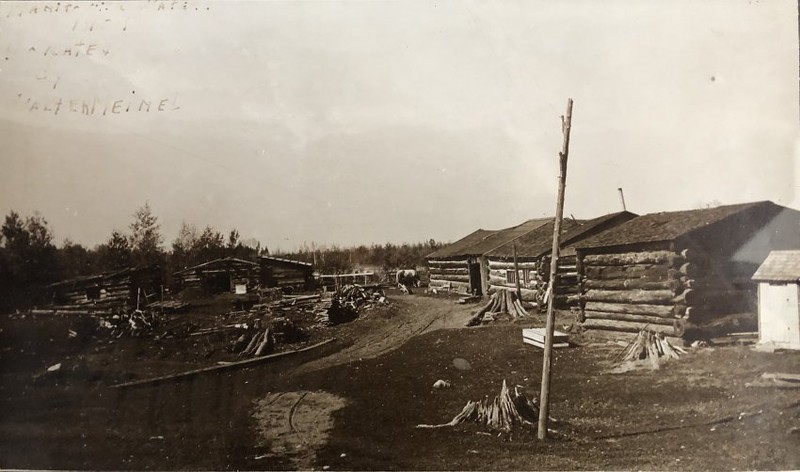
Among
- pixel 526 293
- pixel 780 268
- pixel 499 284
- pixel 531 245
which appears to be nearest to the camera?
pixel 780 268

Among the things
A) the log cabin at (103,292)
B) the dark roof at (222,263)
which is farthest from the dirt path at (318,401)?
the log cabin at (103,292)

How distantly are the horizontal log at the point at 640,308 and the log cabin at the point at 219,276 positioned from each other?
4.58m

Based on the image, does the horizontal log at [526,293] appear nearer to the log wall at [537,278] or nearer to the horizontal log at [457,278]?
the log wall at [537,278]

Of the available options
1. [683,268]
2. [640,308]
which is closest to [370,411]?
[640,308]

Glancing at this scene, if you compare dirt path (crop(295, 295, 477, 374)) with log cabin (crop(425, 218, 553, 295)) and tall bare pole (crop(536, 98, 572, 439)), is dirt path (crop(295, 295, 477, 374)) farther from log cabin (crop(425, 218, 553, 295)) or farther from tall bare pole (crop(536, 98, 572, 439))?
tall bare pole (crop(536, 98, 572, 439))

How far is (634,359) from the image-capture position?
5.11 metres

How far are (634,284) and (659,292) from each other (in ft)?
1.08

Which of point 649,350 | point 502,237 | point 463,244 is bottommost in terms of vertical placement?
point 649,350

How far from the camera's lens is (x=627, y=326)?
5965mm

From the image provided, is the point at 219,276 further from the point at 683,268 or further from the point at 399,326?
the point at 683,268

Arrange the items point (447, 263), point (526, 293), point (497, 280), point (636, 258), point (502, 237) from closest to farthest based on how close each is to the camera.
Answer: point (636, 258)
point (502, 237)
point (526, 293)
point (447, 263)
point (497, 280)

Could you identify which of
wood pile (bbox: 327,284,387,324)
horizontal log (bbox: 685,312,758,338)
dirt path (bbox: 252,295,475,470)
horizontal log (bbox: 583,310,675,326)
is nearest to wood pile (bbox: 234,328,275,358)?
dirt path (bbox: 252,295,475,470)

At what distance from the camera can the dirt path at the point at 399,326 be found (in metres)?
4.97

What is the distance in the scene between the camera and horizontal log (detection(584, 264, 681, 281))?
229 inches
